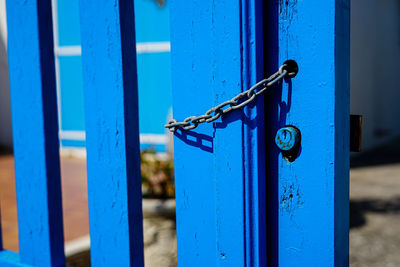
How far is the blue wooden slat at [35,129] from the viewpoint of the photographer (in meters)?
1.19

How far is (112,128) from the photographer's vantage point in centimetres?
103

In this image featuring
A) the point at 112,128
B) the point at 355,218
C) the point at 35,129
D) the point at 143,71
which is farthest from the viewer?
the point at 143,71

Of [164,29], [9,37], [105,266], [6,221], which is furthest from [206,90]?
[164,29]

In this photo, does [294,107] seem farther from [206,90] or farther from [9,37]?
[9,37]

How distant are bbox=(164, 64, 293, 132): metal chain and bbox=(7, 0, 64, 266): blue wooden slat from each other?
479 millimetres

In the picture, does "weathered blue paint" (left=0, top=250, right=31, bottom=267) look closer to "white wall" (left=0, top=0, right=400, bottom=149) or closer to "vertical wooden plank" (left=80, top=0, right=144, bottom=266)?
"vertical wooden plank" (left=80, top=0, right=144, bottom=266)

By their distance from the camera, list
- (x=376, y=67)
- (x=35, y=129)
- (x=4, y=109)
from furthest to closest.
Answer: (x=4, y=109), (x=376, y=67), (x=35, y=129)

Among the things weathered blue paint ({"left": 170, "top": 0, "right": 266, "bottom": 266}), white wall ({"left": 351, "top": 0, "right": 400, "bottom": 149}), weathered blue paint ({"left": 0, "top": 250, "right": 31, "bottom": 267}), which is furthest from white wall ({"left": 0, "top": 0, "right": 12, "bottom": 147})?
weathered blue paint ({"left": 170, "top": 0, "right": 266, "bottom": 266})

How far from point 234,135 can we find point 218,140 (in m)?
0.04

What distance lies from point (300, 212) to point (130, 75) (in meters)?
0.52

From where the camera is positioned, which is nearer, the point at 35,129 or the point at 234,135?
the point at 234,135

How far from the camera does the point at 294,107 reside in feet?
2.76

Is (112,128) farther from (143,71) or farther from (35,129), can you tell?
(143,71)

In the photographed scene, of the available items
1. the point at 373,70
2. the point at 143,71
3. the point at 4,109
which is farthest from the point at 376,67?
the point at 4,109
